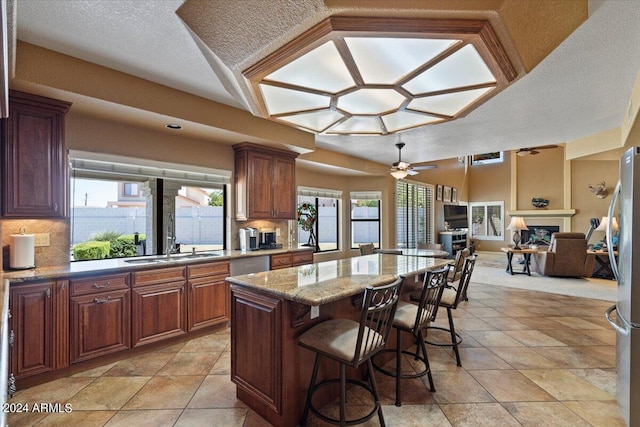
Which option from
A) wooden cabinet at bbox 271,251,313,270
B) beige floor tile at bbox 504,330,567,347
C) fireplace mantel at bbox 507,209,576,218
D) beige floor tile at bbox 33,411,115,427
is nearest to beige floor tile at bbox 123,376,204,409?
beige floor tile at bbox 33,411,115,427

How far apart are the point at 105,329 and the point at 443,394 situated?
2.98m

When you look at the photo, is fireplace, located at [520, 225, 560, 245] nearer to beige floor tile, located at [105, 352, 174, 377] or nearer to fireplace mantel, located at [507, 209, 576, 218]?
fireplace mantel, located at [507, 209, 576, 218]

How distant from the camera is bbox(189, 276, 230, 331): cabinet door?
3422 millimetres

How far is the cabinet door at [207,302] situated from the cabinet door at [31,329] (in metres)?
1.19

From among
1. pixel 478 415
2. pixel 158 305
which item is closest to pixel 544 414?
pixel 478 415

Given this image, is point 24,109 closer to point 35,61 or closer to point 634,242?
point 35,61

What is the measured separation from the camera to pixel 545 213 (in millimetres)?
10227

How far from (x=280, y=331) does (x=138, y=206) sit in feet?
9.24

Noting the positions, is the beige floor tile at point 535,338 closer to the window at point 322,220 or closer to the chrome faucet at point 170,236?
the window at point 322,220

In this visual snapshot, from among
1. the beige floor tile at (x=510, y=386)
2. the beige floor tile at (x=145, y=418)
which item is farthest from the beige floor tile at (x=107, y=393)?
the beige floor tile at (x=510, y=386)

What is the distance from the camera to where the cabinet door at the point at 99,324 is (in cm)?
266

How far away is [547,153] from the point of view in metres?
10.7

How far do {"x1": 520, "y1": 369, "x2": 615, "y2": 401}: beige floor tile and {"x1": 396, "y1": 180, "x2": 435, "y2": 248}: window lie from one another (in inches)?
206

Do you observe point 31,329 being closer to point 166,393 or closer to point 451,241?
point 166,393
